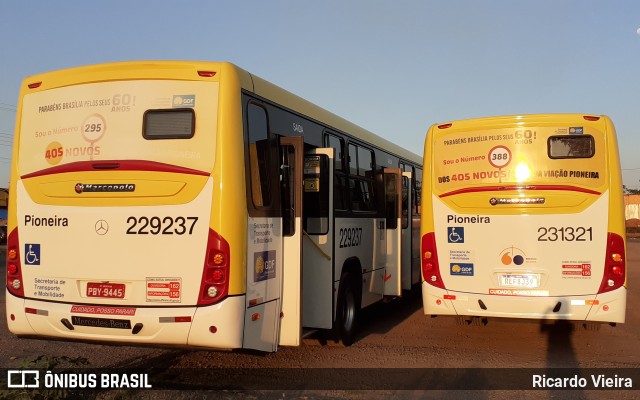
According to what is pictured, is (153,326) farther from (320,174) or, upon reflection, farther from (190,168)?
(320,174)

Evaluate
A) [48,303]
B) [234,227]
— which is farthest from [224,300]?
[48,303]

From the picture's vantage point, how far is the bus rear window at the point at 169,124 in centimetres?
583

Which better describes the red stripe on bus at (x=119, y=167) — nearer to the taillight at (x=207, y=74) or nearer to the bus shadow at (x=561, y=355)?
the taillight at (x=207, y=74)

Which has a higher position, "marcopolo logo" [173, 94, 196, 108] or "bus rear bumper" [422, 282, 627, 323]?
"marcopolo logo" [173, 94, 196, 108]

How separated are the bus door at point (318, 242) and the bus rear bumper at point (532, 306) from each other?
1.58 metres

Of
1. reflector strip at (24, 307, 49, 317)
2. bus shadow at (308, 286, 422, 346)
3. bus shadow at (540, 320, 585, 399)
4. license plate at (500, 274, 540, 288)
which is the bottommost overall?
bus shadow at (540, 320, 585, 399)

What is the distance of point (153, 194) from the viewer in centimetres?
578

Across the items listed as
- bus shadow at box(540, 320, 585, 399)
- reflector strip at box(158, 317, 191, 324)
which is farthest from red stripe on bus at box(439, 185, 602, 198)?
reflector strip at box(158, 317, 191, 324)

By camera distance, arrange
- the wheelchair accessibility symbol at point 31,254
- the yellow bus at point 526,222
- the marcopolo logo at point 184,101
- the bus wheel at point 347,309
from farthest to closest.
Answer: the bus wheel at point 347,309 < the yellow bus at point 526,222 < the wheelchair accessibility symbol at point 31,254 < the marcopolo logo at point 184,101

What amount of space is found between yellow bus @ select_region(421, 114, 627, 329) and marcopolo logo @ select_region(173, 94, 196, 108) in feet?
12.6

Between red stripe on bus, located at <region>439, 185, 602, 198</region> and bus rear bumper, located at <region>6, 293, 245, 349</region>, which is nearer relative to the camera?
bus rear bumper, located at <region>6, 293, 245, 349</region>

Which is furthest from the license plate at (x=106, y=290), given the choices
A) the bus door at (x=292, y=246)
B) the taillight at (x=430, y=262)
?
the taillight at (x=430, y=262)

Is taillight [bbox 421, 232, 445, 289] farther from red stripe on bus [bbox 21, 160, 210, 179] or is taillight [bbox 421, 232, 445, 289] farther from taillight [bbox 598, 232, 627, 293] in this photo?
Answer: red stripe on bus [bbox 21, 160, 210, 179]

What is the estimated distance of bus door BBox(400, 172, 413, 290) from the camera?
11.4m
